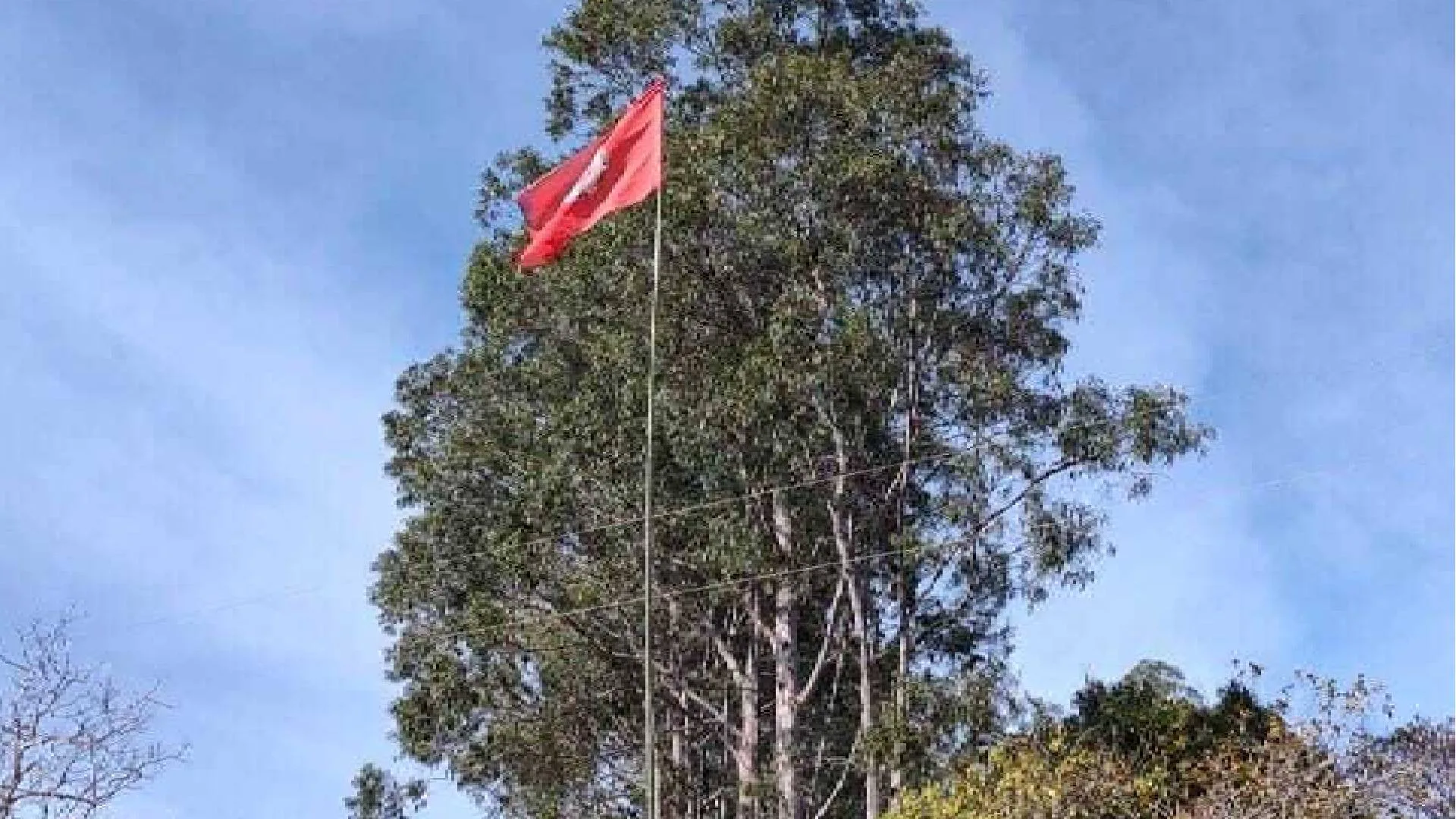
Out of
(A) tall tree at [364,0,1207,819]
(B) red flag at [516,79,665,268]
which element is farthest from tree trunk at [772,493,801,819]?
(B) red flag at [516,79,665,268]

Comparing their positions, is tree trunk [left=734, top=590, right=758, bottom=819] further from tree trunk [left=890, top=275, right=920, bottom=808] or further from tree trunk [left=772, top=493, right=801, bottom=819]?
tree trunk [left=890, top=275, right=920, bottom=808]

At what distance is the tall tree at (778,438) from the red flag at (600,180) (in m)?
3.57

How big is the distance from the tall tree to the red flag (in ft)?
11.7

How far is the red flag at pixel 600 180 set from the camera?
12.3 meters

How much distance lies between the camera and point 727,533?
15906 mm

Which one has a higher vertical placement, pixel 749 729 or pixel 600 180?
pixel 600 180

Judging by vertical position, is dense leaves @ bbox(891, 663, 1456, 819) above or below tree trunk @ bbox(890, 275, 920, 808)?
Answer: below

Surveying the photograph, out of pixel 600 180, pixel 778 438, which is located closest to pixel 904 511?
pixel 778 438

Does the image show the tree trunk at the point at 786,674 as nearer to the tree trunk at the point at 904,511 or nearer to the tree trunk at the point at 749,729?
the tree trunk at the point at 749,729

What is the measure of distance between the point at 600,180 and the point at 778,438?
4057mm

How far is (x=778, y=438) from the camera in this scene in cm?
1588

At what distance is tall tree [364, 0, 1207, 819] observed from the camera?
52.3ft

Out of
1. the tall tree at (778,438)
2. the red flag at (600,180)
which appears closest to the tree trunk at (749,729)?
the tall tree at (778,438)

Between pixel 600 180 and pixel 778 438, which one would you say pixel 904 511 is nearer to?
pixel 778 438
